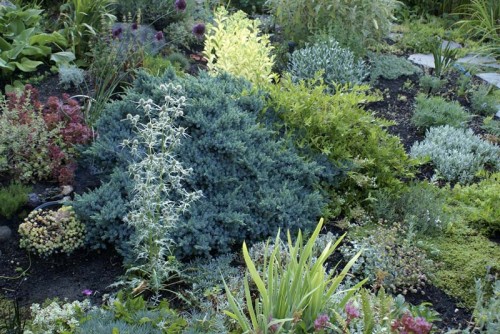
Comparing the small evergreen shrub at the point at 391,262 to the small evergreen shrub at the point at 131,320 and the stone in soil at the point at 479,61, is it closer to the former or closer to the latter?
the small evergreen shrub at the point at 131,320

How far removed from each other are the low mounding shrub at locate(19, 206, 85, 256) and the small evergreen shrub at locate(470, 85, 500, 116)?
15.8 ft

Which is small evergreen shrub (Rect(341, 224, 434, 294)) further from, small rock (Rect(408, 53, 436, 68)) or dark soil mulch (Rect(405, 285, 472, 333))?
small rock (Rect(408, 53, 436, 68))

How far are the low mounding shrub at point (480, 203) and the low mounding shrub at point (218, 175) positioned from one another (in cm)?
107

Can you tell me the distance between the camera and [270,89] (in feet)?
17.1

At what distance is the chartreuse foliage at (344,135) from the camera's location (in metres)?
4.93

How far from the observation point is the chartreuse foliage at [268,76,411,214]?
194 inches

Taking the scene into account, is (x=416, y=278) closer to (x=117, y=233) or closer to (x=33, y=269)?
(x=117, y=233)

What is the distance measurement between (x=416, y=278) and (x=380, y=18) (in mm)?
4419

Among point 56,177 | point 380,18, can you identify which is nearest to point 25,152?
point 56,177

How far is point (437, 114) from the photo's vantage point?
21.1 feet

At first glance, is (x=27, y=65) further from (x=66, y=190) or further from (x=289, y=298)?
(x=289, y=298)

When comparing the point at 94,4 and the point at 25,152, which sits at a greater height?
the point at 94,4

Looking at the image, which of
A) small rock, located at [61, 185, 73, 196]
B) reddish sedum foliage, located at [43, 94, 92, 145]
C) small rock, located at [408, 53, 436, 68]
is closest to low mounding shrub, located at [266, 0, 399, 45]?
small rock, located at [408, 53, 436, 68]

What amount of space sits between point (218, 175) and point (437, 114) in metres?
3.04
